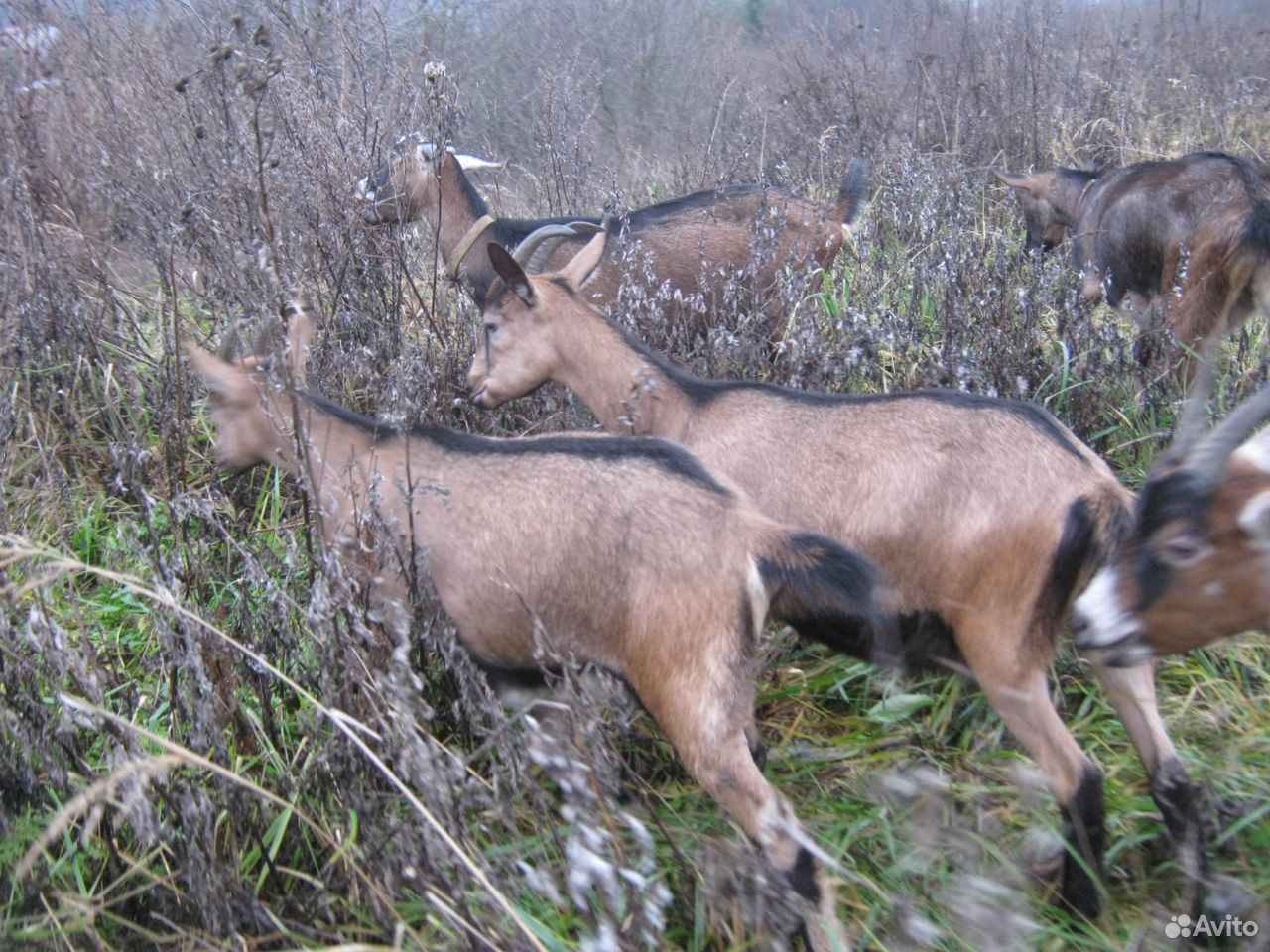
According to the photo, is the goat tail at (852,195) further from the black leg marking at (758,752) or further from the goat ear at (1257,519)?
the goat ear at (1257,519)

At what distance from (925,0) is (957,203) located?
680cm

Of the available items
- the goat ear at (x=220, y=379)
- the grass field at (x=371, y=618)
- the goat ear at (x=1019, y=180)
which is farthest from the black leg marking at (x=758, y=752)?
the goat ear at (x=1019, y=180)

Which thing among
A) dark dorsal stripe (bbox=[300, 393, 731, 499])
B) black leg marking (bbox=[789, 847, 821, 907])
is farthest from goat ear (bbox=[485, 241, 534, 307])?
black leg marking (bbox=[789, 847, 821, 907])

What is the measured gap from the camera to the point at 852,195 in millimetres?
7285

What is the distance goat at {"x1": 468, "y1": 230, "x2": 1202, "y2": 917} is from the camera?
320 cm

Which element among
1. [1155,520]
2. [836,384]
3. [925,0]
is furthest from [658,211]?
[925,0]

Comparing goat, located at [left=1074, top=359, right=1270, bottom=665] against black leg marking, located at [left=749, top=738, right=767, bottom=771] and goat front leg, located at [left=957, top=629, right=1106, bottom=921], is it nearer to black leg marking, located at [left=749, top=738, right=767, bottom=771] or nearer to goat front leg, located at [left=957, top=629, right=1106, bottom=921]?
goat front leg, located at [left=957, top=629, right=1106, bottom=921]

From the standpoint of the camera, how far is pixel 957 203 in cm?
714

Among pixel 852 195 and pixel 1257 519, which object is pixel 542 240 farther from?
pixel 1257 519

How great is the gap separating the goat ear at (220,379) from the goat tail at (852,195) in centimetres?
431

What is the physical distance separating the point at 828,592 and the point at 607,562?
64cm

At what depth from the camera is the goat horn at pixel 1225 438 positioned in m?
2.52

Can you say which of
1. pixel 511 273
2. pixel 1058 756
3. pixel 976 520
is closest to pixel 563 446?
pixel 976 520

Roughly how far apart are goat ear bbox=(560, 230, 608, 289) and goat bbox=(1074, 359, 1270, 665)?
3.05 m
